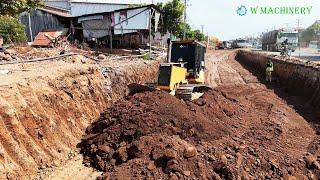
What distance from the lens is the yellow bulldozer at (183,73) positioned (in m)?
14.4

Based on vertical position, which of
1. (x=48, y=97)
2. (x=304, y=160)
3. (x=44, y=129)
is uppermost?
(x=48, y=97)

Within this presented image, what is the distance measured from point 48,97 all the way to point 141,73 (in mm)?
9391

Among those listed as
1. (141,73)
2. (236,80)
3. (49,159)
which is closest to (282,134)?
(49,159)

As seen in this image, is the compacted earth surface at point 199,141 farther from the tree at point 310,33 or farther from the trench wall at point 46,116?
the tree at point 310,33

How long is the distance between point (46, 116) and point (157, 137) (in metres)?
3.31

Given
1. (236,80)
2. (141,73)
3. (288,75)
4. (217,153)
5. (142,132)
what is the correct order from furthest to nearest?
(236,80), (288,75), (141,73), (142,132), (217,153)

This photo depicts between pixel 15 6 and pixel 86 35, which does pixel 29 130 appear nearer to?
pixel 15 6

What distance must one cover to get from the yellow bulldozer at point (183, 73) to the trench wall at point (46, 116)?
2.08 m

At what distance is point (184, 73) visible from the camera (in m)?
16.0

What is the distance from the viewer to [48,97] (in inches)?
455

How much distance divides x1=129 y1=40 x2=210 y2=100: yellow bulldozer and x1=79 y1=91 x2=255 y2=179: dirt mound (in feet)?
2.57

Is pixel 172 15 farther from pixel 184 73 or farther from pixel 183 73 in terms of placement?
pixel 183 73

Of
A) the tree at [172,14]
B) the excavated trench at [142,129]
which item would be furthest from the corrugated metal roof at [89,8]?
the excavated trench at [142,129]

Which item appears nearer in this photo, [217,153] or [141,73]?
[217,153]
